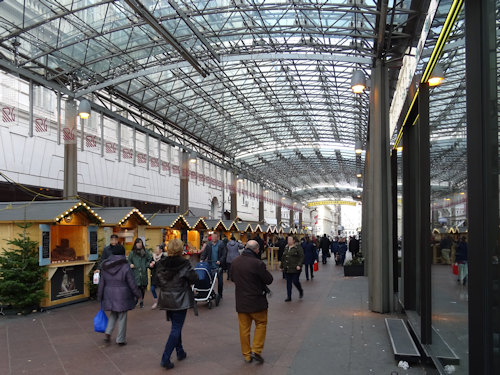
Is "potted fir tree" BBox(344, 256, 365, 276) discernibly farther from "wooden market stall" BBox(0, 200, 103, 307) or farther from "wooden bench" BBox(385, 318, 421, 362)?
"wooden bench" BBox(385, 318, 421, 362)

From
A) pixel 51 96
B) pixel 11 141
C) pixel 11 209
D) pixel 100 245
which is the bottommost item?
pixel 100 245

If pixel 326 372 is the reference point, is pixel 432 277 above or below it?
above

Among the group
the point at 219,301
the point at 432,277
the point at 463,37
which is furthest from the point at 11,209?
the point at 463,37

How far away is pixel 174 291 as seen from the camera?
5.75m

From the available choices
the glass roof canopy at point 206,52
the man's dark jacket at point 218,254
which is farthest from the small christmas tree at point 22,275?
the glass roof canopy at point 206,52

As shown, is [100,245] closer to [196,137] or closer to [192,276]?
[192,276]

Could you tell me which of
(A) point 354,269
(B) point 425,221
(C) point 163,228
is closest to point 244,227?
(A) point 354,269

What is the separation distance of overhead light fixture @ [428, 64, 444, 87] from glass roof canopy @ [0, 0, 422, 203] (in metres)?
2.78

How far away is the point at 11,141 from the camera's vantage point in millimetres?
16969

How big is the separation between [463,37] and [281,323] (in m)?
6.15

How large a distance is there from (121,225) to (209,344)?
756 centimetres

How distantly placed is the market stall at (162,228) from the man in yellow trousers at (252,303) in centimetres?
991

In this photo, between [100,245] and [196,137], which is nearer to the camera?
[100,245]

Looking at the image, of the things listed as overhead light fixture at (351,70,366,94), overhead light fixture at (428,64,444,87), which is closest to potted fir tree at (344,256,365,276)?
overhead light fixture at (351,70,366,94)
